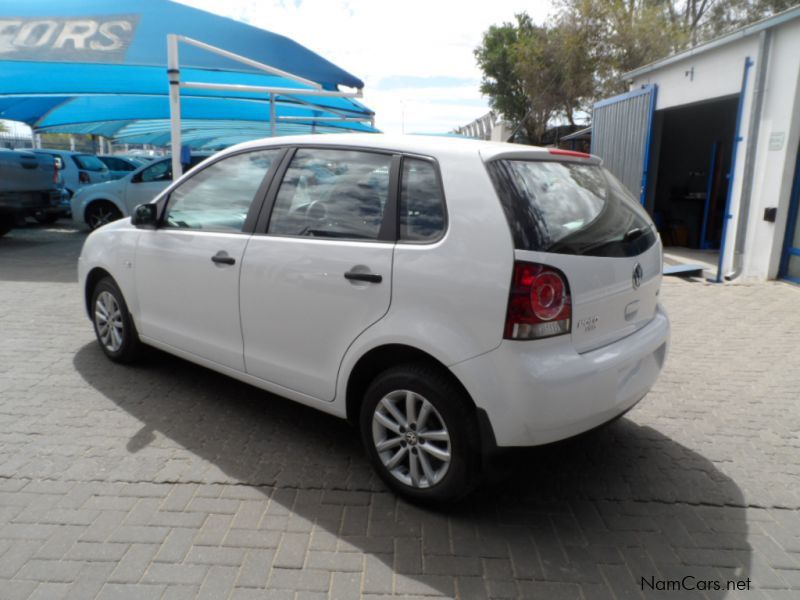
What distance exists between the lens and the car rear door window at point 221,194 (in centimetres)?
367

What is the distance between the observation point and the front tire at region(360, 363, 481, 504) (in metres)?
2.70

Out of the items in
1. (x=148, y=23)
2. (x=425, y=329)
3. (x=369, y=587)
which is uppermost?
(x=148, y=23)

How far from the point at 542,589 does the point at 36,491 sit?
244 cm

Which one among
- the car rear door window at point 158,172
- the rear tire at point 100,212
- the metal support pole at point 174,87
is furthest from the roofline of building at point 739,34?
the rear tire at point 100,212

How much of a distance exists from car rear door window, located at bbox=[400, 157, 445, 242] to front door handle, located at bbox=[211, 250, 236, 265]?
1179mm

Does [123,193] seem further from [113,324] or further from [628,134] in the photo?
[628,134]

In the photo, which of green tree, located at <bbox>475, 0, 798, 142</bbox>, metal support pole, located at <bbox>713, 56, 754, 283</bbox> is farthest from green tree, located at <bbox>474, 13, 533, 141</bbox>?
metal support pole, located at <bbox>713, 56, 754, 283</bbox>

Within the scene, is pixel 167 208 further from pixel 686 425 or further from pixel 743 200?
pixel 743 200

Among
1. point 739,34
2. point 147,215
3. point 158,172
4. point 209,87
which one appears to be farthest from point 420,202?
point 158,172

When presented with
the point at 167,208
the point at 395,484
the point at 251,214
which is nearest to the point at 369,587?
the point at 395,484

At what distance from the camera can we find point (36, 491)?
306cm

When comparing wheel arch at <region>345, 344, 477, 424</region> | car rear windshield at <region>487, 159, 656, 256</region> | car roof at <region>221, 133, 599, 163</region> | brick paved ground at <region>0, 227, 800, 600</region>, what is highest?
car roof at <region>221, 133, 599, 163</region>

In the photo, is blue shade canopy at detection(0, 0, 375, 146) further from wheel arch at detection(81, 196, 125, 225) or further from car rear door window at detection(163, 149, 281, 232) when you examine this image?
car rear door window at detection(163, 149, 281, 232)

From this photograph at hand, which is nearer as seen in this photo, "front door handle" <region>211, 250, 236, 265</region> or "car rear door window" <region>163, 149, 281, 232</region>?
"front door handle" <region>211, 250, 236, 265</region>
